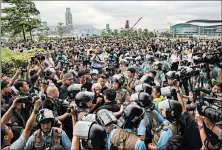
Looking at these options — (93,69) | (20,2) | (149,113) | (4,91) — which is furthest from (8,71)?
(20,2)

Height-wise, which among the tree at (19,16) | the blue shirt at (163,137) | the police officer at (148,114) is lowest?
the blue shirt at (163,137)

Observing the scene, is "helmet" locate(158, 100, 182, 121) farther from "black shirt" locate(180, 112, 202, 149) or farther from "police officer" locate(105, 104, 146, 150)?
"police officer" locate(105, 104, 146, 150)

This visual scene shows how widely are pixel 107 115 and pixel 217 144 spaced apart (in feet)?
4.35

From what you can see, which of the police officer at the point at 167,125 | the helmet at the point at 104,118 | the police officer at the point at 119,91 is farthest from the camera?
the police officer at the point at 119,91

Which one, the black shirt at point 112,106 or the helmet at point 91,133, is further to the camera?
the black shirt at point 112,106

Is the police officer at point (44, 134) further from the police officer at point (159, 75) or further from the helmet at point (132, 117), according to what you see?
the police officer at point (159, 75)

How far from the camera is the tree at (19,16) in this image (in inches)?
1025

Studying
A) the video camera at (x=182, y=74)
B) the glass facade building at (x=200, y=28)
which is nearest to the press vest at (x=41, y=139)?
the video camera at (x=182, y=74)

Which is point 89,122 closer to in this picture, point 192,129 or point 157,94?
point 192,129

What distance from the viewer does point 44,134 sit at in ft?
9.86

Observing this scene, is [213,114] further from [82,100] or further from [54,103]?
[54,103]

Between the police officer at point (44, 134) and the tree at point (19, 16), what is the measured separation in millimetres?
24931

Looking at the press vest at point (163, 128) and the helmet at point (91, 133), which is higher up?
the helmet at point (91, 133)

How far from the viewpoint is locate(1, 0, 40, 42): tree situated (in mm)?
26047
